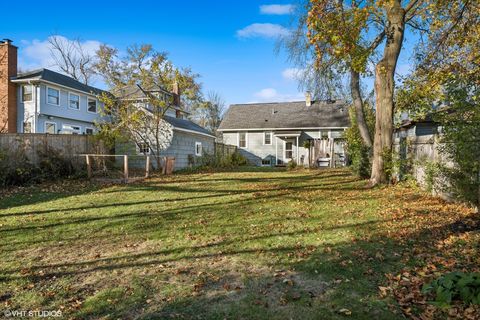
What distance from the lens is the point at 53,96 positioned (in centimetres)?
2338

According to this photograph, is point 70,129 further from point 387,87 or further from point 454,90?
point 454,90

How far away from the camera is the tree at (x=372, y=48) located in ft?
29.9

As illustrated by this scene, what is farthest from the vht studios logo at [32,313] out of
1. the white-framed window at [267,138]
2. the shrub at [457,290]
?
the white-framed window at [267,138]

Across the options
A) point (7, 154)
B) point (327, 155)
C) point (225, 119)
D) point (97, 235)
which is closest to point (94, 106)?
point (225, 119)

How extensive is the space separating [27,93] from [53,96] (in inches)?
60.3

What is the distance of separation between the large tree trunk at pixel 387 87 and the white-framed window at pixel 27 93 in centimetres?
2183

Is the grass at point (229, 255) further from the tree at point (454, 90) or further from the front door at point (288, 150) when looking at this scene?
the front door at point (288, 150)

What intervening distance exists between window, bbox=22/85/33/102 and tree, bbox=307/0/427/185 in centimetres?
2020

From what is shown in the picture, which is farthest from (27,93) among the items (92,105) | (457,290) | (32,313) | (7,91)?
(457,290)

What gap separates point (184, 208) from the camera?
8.02 metres

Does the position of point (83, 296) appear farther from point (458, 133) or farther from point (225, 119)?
point (225, 119)

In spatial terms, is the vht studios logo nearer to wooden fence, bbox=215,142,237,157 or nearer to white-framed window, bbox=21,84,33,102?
wooden fence, bbox=215,142,237,157

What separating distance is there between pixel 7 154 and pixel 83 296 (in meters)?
10.8

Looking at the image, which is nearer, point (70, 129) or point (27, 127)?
point (27, 127)
